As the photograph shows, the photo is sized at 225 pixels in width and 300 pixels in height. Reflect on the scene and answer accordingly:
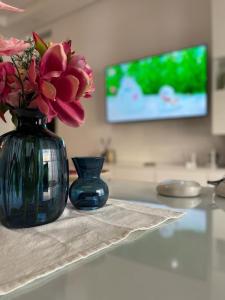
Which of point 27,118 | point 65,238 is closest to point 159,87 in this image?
point 27,118

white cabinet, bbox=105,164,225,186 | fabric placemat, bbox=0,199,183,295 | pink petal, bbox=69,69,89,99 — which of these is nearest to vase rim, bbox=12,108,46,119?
pink petal, bbox=69,69,89,99

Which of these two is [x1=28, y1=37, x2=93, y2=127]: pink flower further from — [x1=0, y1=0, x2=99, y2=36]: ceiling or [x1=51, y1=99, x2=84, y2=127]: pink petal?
[x1=0, y1=0, x2=99, y2=36]: ceiling

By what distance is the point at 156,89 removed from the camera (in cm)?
304

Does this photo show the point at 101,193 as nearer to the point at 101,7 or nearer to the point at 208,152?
the point at 208,152

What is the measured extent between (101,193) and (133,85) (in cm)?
259

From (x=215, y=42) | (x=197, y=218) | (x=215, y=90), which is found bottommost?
(x=197, y=218)

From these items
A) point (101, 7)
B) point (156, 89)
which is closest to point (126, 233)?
point (156, 89)

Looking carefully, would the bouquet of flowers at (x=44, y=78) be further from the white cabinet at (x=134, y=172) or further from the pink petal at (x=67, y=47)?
the white cabinet at (x=134, y=172)

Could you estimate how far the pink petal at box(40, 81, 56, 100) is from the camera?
56cm

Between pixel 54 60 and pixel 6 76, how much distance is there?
11 cm

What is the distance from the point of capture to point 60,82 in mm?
582

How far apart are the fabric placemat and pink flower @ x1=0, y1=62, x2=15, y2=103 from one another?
275 mm

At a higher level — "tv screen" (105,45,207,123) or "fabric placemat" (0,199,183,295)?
"tv screen" (105,45,207,123)

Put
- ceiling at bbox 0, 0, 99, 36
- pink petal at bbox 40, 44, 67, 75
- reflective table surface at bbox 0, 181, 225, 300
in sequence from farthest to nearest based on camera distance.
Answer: ceiling at bbox 0, 0, 99, 36
pink petal at bbox 40, 44, 67, 75
reflective table surface at bbox 0, 181, 225, 300
